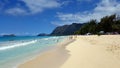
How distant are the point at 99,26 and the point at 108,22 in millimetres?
6078

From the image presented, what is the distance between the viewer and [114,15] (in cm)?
8419

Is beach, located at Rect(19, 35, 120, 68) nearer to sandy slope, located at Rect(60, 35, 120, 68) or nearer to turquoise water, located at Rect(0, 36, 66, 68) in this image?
sandy slope, located at Rect(60, 35, 120, 68)

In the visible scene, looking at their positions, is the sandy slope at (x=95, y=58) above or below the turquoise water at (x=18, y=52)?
below

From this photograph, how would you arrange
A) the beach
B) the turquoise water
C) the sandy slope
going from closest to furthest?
the sandy slope, the beach, the turquoise water

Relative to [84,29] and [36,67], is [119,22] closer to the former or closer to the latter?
[84,29]

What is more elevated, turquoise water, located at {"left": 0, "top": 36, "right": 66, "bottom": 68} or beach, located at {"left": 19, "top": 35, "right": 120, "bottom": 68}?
turquoise water, located at {"left": 0, "top": 36, "right": 66, "bottom": 68}

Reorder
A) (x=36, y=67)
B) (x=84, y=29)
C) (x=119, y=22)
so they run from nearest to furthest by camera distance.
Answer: (x=36, y=67) → (x=119, y=22) → (x=84, y=29)

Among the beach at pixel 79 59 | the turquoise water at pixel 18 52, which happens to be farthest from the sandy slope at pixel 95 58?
the turquoise water at pixel 18 52

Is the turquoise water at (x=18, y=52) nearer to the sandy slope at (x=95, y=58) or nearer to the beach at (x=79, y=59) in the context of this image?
the beach at (x=79, y=59)

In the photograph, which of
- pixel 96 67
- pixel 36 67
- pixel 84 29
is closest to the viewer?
pixel 96 67

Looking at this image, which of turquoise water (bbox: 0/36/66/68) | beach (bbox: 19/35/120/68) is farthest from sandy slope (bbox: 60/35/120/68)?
turquoise water (bbox: 0/36/66/68)

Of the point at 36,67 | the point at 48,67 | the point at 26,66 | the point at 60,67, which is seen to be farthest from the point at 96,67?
the point at 26,66

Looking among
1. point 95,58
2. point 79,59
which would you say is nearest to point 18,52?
point 79,59

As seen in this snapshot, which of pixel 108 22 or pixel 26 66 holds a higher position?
pixel 108 22
